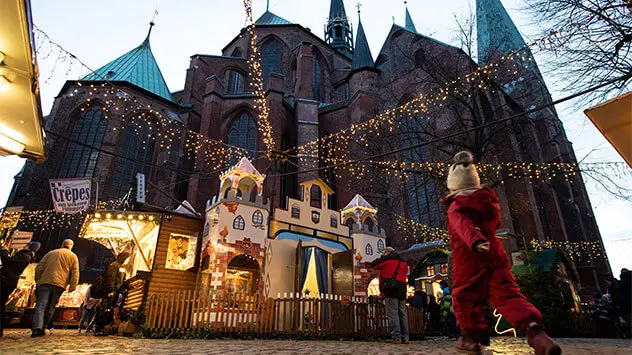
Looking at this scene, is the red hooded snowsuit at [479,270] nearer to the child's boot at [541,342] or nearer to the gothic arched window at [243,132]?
the child's boot at [541,342]

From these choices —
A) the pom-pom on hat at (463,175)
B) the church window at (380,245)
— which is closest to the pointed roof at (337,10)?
the church window at (380,245)

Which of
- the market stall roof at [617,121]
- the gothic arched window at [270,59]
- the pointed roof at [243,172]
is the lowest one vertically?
the market stall roof at [617,121]

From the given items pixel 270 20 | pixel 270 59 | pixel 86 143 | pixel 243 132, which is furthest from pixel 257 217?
pixel 270 20

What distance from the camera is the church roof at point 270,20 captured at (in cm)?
3524

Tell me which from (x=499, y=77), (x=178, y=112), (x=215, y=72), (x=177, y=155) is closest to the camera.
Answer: (x=499, y=77)

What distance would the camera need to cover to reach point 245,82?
1200 inches

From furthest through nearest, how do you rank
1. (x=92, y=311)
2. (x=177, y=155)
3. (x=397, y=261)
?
(x=177, y=155)
(x=92, y=311)
(x=397, y=261)

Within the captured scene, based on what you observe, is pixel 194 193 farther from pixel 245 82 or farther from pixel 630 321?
pixel 630 321

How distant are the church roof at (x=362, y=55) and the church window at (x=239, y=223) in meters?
18.0

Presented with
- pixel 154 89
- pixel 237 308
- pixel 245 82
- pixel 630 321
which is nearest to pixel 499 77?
pixel 630 321

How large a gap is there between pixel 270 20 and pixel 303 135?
19459 mm

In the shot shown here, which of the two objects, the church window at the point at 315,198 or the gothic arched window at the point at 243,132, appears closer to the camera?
the church window at the point at 315,198

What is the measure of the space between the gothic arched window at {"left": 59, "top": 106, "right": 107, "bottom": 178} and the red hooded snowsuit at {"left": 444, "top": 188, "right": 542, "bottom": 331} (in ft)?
78.4

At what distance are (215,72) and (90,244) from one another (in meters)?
15.5
